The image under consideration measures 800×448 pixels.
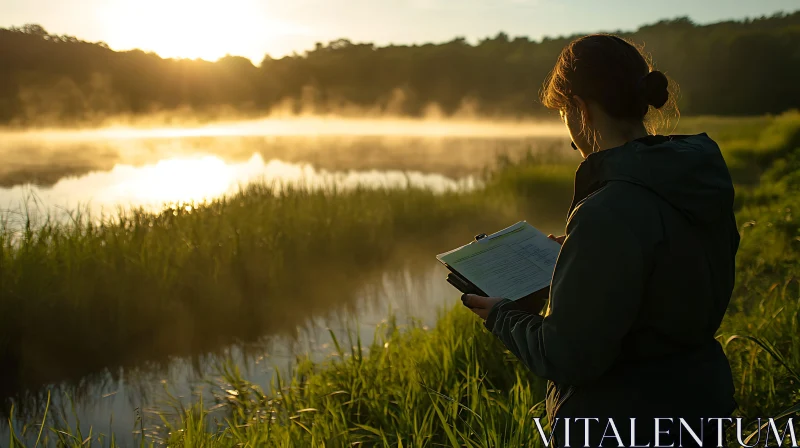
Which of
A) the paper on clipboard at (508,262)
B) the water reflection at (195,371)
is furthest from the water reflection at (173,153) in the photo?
the paper on clipboard at (508,262)

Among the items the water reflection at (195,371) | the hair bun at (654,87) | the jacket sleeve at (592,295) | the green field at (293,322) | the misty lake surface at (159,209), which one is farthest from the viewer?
the misty lake surface at (159,209)

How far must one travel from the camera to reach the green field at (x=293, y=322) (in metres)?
3.14

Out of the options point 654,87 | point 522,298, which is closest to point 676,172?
point 654,87

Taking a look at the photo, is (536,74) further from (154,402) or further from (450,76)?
(154,402)

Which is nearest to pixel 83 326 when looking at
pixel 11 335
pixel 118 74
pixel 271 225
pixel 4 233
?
pixel 11 335

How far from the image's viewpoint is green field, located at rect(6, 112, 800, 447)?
3143 millimetres

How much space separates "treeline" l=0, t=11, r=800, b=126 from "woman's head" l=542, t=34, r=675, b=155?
28.0ft

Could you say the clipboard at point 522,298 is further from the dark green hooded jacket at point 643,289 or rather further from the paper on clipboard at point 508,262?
the dark green hooded jacket at point 643,289

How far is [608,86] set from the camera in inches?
56.3

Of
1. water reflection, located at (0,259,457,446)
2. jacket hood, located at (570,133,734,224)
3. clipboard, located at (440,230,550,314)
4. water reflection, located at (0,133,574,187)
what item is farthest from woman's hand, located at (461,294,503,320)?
water reflection, located at (0,133,574,187)

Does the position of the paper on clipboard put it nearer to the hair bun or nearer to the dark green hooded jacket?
the dark green hooded jacket

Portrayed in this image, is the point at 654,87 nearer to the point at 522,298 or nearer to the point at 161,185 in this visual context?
the point at 522,298

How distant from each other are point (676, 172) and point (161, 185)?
8976 mm

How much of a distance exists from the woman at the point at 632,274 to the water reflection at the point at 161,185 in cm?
602
